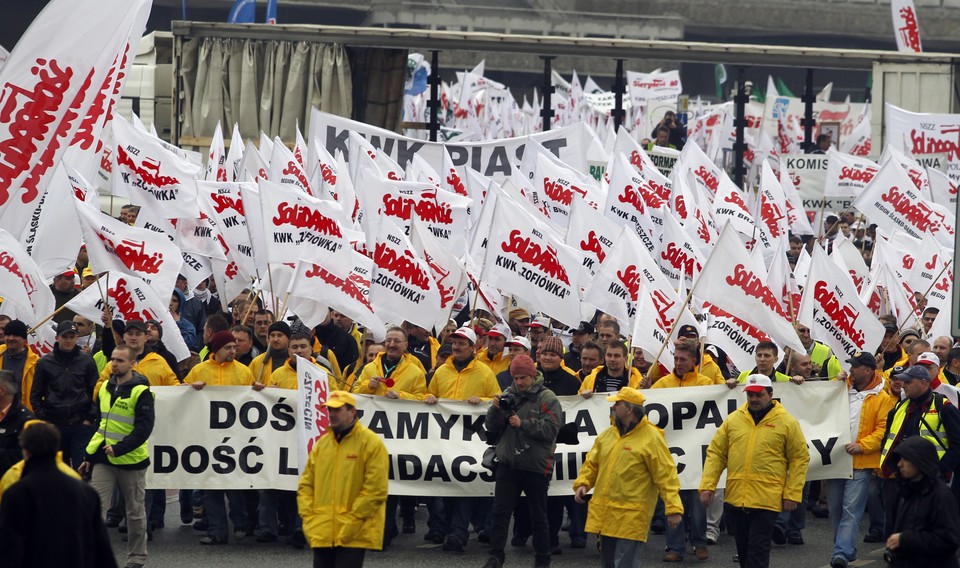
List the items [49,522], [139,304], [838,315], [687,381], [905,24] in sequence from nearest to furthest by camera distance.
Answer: [49,522] < [687,381] < [139,304] < [838,315] < [905,24]

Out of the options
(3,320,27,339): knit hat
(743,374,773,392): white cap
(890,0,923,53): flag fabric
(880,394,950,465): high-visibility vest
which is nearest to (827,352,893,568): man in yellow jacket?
(880,394,950,465): high-visibility vest

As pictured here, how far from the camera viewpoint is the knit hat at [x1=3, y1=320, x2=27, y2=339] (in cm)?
1148

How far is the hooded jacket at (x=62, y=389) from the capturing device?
10969 millimetres

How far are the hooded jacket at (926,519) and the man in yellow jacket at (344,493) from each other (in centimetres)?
272

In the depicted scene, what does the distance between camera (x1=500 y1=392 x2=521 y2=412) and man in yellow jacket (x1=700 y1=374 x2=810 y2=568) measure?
1.32 meters

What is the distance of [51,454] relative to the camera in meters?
7.33

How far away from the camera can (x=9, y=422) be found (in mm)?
9578

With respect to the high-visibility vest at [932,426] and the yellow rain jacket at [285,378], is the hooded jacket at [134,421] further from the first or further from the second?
the high-visibility vest at [932,426]

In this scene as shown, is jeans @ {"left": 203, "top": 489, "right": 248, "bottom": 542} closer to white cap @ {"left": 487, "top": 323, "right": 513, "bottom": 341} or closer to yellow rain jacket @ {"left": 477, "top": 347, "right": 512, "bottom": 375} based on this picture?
yellow rain jacket @ {"left": 477, "top": 347, "right": 512, "bottom": 375}

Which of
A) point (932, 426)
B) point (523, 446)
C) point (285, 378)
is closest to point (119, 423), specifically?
point (285, 378)

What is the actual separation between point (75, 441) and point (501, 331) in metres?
3.62

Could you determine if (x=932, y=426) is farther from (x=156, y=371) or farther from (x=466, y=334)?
(x=156, y=371)

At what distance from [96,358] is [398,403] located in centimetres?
232

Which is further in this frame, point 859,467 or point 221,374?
point 221,374
